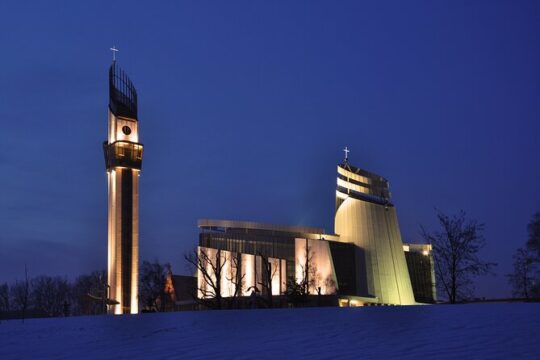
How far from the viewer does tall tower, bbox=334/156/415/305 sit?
218 feet

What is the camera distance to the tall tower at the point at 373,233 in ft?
218

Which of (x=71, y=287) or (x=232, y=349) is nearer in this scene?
(x=232, y=349)

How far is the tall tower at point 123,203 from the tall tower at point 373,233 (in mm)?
22629

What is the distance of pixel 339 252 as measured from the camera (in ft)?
214

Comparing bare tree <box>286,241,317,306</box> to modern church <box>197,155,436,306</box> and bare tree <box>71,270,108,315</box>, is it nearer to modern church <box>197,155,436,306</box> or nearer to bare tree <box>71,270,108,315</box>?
modern church <box>197,155,436,306</box>

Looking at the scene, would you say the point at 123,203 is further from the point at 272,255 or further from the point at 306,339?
the point at 306,339

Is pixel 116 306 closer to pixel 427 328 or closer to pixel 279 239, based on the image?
pixel 279 239

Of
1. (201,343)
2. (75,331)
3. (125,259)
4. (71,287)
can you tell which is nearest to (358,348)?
(201,343)

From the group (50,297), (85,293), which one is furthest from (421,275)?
(50,297)

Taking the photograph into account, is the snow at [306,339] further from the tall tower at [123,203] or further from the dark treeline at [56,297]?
the dark treeline at [56,297]

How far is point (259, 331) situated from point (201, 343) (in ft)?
7.42

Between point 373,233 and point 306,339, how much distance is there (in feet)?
178

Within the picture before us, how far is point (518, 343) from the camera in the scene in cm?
1177

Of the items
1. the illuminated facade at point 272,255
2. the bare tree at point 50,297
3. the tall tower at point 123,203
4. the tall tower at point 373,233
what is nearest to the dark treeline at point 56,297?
the bare tree at point 50,297
